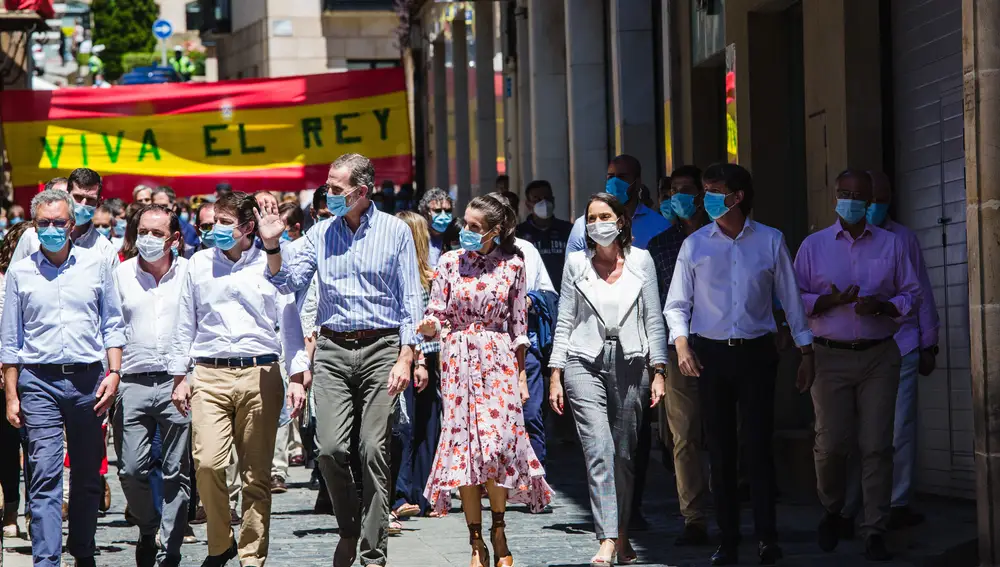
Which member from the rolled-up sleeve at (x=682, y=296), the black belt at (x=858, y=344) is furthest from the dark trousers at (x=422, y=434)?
the black belt at (x=858, y=344)

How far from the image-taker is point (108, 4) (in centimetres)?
8538

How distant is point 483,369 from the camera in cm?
1001

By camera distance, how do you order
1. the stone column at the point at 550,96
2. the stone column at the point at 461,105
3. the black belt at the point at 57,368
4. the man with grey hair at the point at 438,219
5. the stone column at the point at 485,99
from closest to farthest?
the black belt at the point at 57,368 < the man with grey hair at the point at 438,219 < the stone column at the point at 550,96 < the stone column at the point at 485,99 < the stone column at the point at 461,105

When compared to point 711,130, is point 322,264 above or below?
below

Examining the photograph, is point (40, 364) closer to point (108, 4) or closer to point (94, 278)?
point (94, 278)

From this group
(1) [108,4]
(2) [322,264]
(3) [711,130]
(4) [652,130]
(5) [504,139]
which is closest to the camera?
(2) [322,264]

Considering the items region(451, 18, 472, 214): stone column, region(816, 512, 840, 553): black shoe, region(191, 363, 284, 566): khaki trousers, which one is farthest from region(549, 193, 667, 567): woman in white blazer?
region(451, 18, 472, 214): stone column

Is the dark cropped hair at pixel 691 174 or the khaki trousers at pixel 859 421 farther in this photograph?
the dark cropped hair at pixel 691 174

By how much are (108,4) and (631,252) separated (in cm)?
7846

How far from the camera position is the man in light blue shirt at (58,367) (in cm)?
984

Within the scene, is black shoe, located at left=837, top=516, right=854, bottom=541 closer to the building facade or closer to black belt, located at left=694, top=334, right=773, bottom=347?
black belt, located at left=694, top=334, right=773, bottom=347

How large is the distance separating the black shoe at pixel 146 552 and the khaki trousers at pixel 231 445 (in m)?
0.59

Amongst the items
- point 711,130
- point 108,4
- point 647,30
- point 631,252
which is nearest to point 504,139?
point 647,30

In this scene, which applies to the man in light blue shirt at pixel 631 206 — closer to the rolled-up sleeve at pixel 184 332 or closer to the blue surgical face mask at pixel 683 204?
the blue surgical face mask at pixel 683 204
